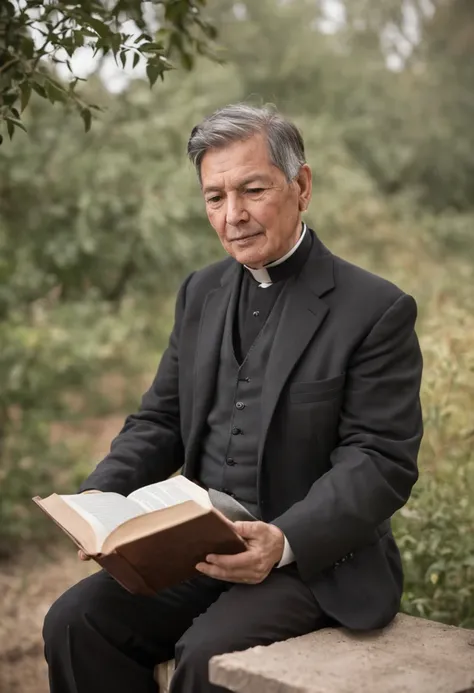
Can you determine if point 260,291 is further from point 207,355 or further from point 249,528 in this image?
point 249,528

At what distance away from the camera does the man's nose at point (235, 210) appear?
2.92 m

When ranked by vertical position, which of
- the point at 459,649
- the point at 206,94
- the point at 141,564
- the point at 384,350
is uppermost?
the point at 206,94

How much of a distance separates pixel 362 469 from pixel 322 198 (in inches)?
269

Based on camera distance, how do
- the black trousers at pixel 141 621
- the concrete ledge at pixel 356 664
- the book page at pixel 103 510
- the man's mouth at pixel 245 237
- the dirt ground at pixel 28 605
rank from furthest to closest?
the dirt ground at pixel 28 605
the man's mouth at pixel 245 237
the black trousers at pixel 141 621
the book page at pixel 103 510
the concrete ledge at pixel 356 664

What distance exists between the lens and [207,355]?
315cm

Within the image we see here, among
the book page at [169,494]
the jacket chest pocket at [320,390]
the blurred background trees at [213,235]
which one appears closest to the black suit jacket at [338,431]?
the jacket chest pocket at [320,390]

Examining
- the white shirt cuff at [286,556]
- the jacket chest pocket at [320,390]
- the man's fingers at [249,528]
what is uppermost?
the jacket chest pocket at [320,390]

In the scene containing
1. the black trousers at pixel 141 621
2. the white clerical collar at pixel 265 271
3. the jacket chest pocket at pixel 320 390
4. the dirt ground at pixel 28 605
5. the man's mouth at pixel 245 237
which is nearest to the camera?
the black trousers at pixel 141 621

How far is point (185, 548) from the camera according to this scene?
8.35ft

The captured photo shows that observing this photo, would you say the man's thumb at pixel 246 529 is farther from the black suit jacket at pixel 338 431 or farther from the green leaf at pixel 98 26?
the green leaf at pixel 98 26

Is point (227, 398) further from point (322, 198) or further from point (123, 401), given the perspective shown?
point (322, 198)

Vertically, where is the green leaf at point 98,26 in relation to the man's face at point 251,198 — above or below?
above

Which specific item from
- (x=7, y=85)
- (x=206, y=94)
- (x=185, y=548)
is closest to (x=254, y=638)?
(x=185, y=548)

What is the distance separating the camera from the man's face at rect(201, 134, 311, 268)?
9.53ft
